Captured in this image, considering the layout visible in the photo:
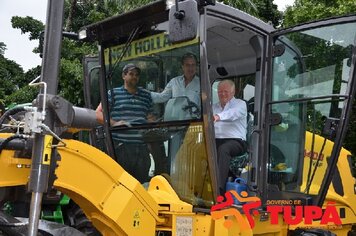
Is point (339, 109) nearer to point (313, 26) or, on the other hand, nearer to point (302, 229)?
point (313, 26)

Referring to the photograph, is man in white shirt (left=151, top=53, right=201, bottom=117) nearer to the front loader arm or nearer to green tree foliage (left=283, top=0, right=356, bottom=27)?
the front loader arm

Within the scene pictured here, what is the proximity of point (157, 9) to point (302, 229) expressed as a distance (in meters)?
2.51

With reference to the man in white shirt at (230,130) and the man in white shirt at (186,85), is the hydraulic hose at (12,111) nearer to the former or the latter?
the man in white shirt at (186,85)

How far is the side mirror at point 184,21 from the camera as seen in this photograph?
3529 millimetres

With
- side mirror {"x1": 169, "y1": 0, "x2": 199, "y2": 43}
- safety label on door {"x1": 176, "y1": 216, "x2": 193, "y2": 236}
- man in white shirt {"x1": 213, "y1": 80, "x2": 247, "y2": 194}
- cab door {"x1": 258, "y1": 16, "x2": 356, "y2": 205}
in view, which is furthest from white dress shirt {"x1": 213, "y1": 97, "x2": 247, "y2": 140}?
side mirror {"x1": 169, "y1": 0, "x2": 199, "y2": 43}

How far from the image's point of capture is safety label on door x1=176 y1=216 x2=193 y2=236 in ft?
13.7

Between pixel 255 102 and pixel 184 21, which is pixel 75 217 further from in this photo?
pixel 184 21

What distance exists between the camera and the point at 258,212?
4.62m

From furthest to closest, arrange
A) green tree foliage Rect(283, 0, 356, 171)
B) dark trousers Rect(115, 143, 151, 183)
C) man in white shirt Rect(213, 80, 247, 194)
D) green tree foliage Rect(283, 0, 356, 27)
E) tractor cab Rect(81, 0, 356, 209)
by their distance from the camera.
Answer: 1. green tree foliage Rect(283, 0, 356, 27)
2. green tree foliage Rect(283, 0, 356, 171)
3. man in white shirt Rect(213, 80, 247, 194)
4. dark trousers Rect(115, 143, 151, 183)
5. tractor cab Rect(81, 0, 356, 209)

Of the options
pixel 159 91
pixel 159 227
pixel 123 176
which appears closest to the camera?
pixel 123 176

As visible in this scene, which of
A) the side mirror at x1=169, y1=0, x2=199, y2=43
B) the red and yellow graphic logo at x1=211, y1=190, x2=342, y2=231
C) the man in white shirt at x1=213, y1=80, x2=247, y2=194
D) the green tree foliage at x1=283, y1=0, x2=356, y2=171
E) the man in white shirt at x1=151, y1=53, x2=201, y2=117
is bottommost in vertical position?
the red and yellow graphic logo at x1=211, y1=190, x2=342, y2=231

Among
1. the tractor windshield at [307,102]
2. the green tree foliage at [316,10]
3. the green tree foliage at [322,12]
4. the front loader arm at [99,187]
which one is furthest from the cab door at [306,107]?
the green tree foliage at [316,10]

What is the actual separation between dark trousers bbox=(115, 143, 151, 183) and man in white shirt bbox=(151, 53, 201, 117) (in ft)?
1.74

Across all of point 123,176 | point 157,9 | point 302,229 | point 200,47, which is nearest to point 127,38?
point 157,9
